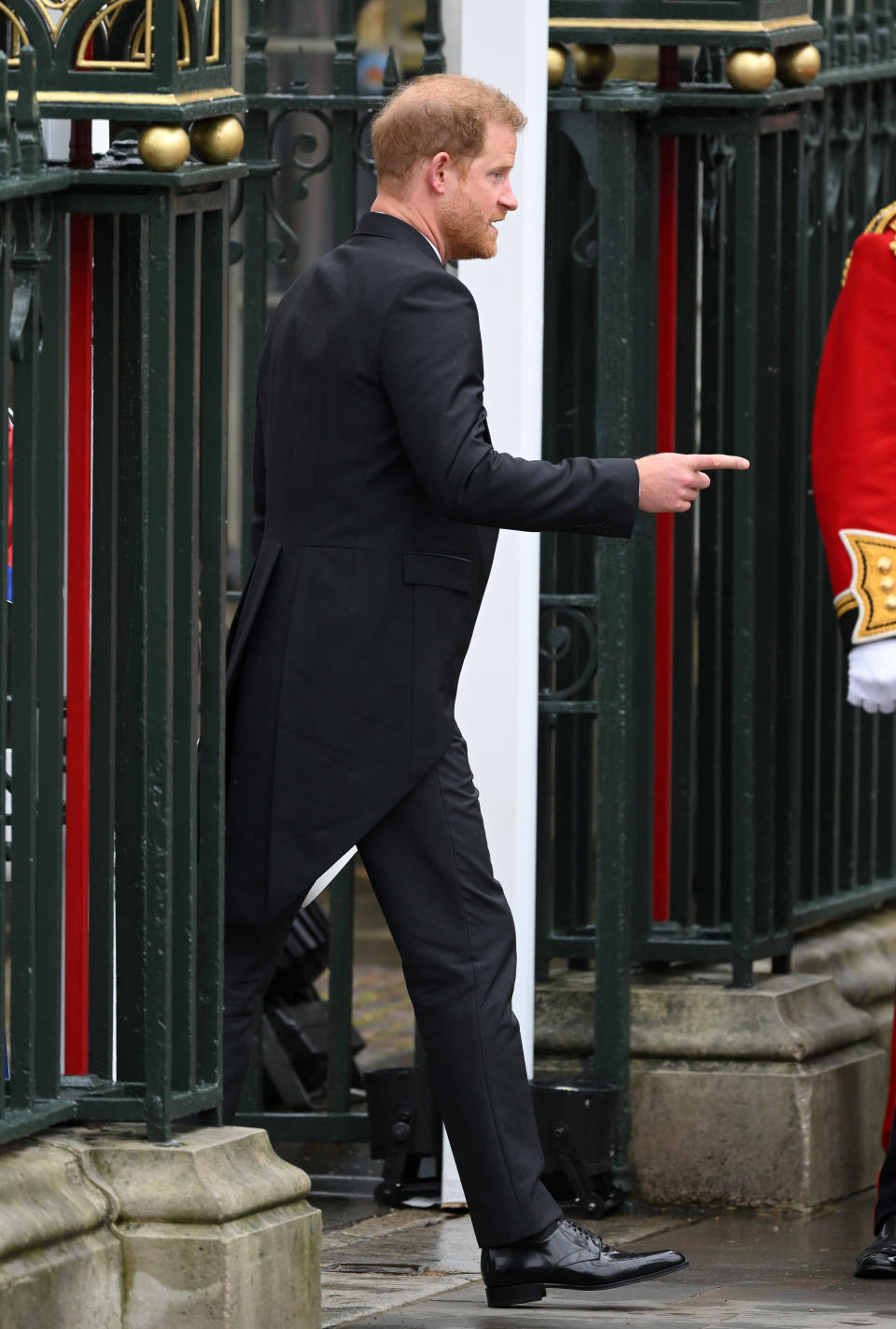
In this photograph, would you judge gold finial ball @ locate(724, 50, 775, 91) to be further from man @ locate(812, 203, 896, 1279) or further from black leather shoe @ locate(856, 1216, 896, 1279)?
black leather shoe @ locate(856, 1216, 896, 1279)

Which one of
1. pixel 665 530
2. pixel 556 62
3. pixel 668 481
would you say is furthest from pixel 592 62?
pixel 668 481

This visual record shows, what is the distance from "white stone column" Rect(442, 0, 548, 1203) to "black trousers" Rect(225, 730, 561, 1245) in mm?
887

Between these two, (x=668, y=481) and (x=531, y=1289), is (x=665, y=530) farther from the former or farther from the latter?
(x=531, y=1289)

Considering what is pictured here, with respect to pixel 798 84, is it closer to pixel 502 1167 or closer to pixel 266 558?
pixel 266 558

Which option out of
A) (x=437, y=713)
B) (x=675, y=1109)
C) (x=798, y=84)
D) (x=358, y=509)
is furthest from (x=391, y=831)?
(x=798, y=84)

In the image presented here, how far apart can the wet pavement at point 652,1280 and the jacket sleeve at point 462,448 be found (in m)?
1.24

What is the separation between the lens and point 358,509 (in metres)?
4.39

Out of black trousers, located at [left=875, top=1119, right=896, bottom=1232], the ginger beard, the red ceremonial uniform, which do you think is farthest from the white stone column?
the ginger beard

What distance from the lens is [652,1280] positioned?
5020mm

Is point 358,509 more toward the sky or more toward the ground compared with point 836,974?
more toward the sky

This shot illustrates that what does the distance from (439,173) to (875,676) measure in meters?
1.25

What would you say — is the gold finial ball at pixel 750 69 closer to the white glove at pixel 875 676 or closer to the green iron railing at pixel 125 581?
the white glove at pixel 875 676

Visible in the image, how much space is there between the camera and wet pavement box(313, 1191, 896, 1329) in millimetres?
4668

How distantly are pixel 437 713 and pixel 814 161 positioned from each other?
2069mm
